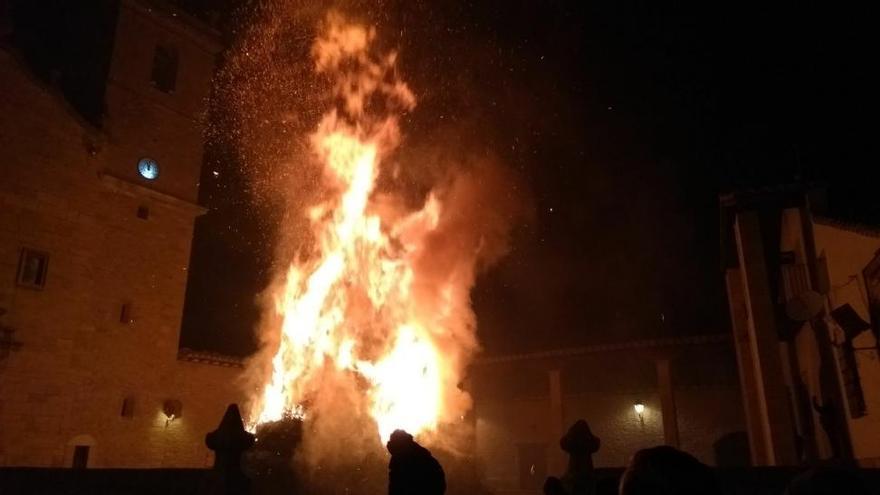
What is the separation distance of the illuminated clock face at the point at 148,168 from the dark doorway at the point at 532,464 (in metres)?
17.3

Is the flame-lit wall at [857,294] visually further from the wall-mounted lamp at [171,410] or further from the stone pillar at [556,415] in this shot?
the wall-mounted lamp at [171,410]

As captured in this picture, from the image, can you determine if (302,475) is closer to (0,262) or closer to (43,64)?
(0,262)

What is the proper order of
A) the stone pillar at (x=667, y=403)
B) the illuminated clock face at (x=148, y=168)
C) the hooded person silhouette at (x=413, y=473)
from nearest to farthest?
the hooded person silhouette at (x=413, y=473) → the stone pillar at (x=667, y=403) → the illuminated clock face at (x=148, y=168)

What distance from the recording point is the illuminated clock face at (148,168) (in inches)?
890

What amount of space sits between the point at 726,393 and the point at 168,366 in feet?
62.8

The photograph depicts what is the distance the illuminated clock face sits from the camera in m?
22.6

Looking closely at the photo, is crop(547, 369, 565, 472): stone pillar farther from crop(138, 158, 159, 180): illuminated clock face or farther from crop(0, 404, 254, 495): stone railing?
crop(0, 404, 254, 495): stone railing

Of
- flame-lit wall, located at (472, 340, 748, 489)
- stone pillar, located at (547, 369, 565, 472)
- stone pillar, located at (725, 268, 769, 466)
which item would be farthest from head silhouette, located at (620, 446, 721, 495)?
stone pillar, located at (547, 369, 565, 472)

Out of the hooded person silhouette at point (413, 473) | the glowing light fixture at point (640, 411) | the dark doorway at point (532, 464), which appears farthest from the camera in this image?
the dark doorway at point (532, 464)

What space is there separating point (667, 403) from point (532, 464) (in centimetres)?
679

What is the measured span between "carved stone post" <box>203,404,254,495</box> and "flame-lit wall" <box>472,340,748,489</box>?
1611 cm

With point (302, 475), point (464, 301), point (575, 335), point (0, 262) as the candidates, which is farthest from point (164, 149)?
point (575, 335)

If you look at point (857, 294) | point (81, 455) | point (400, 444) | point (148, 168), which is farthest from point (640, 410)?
point (400, 444)

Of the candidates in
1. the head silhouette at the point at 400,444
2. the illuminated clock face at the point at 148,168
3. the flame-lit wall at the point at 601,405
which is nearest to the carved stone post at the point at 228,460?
the head silhouette at the point at 400,444
